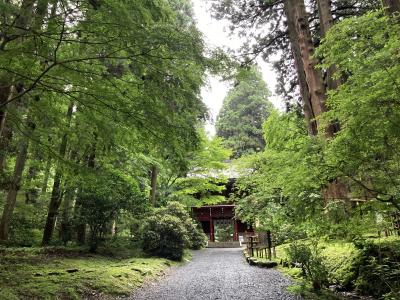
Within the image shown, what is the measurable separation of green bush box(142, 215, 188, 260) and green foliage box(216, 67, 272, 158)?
51.2 ft

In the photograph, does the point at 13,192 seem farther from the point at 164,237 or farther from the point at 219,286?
the point at 219,286

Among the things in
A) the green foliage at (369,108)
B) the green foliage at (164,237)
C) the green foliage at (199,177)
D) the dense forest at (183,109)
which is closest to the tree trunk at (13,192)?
the dense forest at (183,109)

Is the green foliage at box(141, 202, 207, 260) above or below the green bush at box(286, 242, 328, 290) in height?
above

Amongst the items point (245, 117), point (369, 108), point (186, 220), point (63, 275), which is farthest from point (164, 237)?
point (245, 117)

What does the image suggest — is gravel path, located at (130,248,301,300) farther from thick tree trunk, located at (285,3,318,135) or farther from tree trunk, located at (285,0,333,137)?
thick tree trunk, located at (285,3,318,135)

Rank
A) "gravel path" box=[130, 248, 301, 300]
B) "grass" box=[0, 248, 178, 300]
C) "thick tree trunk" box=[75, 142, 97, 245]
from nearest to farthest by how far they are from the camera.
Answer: "grass" box=[0, 248, 178, 300]
"gravel path" box=[130, 248, 301, 300]
"thick tree trunk" box=[75, 142, 97, 245]

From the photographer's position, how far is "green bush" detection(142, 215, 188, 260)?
35.9ft

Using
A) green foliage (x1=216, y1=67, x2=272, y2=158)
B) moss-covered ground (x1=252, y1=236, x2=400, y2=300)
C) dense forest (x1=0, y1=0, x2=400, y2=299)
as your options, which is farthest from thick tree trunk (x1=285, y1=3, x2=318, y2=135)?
green foliage (x1=216, y1=67, x2=272, y2=158)

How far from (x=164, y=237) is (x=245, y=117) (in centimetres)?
1981

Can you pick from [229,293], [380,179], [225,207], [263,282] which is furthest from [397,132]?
[225,207]

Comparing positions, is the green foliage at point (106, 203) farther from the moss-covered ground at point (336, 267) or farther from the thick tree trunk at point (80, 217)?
the moss-covered ground at point (336, 267)

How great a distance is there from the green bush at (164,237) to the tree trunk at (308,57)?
248 inches

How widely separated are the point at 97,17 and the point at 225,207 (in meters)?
21.2

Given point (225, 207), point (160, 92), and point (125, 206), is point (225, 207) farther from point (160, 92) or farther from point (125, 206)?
point (160, 92)
